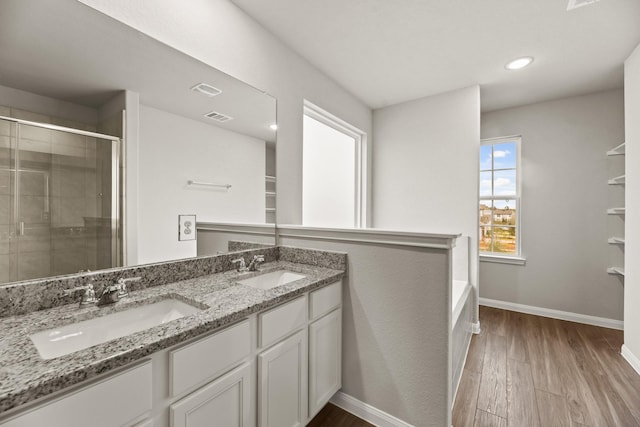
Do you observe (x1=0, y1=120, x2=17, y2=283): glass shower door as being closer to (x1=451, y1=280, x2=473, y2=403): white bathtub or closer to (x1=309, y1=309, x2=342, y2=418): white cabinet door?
(x1=309, y1=309, x2=342, y2=418): white cabinet door

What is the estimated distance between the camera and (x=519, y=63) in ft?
7.96

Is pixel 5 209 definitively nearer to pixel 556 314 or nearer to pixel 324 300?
pixel 324 300

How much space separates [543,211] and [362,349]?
3.05m

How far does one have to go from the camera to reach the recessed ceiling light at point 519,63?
7.75ft

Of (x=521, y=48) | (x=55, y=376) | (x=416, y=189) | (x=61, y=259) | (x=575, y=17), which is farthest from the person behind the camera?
(x=416, y=189)

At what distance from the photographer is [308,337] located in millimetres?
1473

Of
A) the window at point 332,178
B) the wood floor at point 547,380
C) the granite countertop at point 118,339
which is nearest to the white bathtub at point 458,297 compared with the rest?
the wood floor at point 547,380

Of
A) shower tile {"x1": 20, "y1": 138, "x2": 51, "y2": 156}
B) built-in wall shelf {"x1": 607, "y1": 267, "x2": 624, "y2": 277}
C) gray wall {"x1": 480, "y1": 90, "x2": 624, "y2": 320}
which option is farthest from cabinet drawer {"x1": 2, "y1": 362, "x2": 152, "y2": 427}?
built-in wall shelf {"x1": 607, "y1": 267, "x2": 624, "y2": 277}

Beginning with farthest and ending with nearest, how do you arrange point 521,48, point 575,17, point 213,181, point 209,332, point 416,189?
point 416,189
point 521,48
point 575,17
point 213,181
point 209,332

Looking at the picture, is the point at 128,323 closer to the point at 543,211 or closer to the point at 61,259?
the point at 61,259

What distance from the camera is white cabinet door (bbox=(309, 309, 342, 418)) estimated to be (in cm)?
149

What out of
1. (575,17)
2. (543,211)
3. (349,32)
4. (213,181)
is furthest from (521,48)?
(213,181)

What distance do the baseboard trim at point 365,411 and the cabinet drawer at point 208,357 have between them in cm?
96

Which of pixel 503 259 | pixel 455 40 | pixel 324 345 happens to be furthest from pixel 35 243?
pixel 503 259
